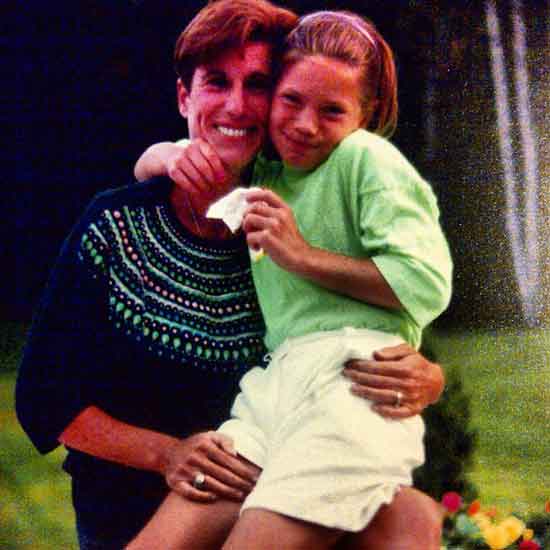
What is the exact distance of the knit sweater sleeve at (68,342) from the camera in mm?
1707

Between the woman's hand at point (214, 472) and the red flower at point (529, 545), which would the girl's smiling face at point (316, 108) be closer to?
the woman's hand at point (214, 472)

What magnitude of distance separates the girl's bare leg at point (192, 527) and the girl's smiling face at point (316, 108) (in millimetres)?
533

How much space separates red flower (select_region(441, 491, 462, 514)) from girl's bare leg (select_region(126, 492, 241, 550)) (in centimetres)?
63

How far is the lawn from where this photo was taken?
1.85 meters

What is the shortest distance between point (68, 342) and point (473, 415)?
0.76 metres

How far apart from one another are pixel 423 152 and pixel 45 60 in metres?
0.68

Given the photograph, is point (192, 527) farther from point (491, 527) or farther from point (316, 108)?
point (491, 527)

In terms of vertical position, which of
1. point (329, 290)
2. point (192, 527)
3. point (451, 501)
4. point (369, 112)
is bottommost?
point (451, 501)

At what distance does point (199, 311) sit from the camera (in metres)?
1.70

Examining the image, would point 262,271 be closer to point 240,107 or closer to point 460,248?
point 240,107

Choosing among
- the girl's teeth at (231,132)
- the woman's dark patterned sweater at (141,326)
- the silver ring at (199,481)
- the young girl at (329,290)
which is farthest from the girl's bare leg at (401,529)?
the girl's teeth at (231,132)

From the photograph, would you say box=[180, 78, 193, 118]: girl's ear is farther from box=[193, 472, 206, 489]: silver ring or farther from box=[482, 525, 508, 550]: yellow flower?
box=[482, 525, 508, 550]: yellow flower

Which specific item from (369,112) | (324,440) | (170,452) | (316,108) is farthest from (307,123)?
(170,452)

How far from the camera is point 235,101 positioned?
5.51 ft
